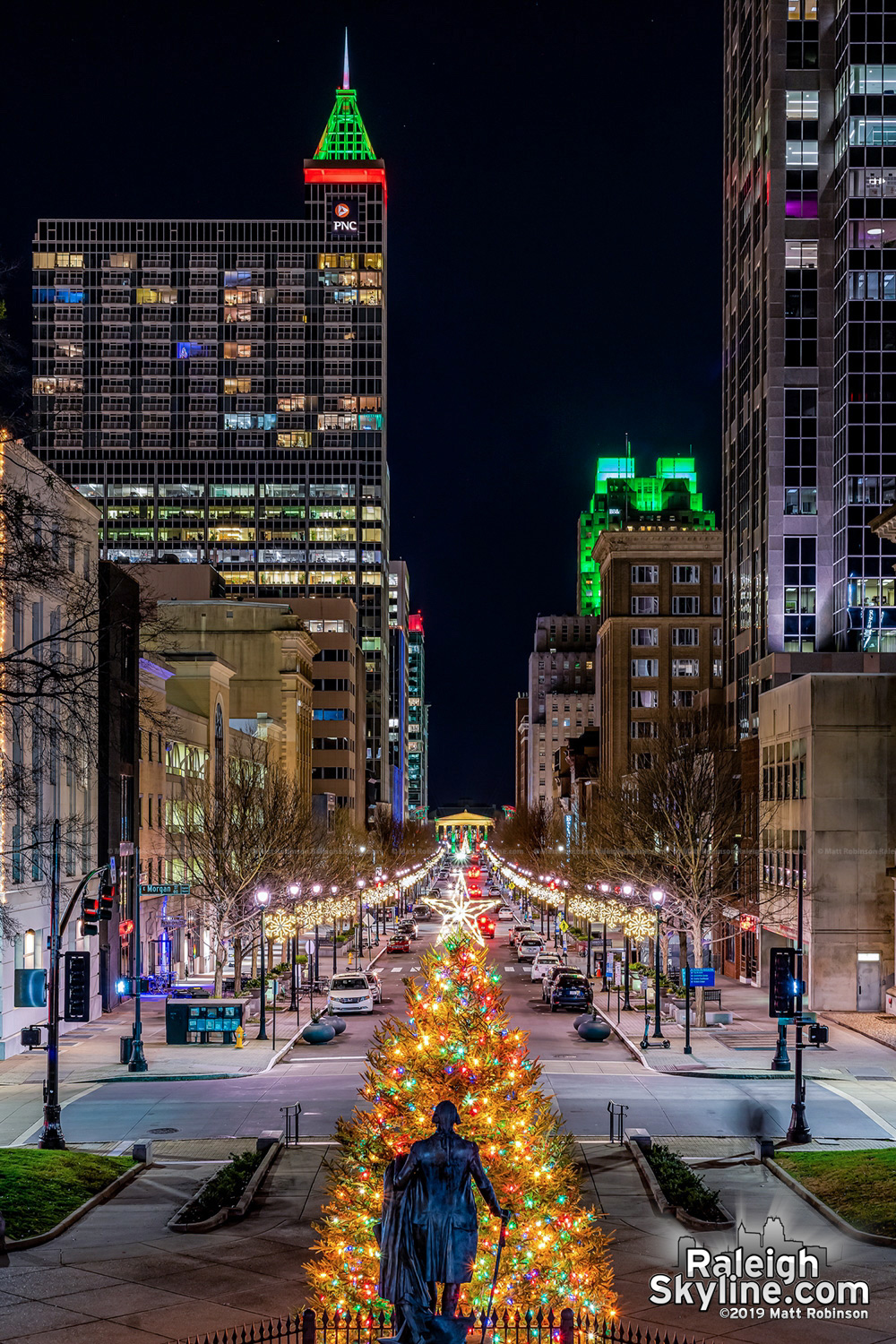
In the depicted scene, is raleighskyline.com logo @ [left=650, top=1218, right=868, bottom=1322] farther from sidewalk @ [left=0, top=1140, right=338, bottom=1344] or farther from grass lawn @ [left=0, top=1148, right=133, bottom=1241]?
grass lawn @ [left=0, top=1148, right=133, bottom=1241]

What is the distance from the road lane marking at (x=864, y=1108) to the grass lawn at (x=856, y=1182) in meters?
3.33

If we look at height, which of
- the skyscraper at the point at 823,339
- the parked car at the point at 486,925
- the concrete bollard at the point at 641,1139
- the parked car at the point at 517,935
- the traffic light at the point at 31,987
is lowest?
the parked car at the point at 517,935

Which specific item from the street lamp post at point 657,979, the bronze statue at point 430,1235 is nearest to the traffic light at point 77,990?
the street lamp post at point 657,979

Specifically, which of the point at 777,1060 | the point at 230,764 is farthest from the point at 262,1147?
the point at 230,764

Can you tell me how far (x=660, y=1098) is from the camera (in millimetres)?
35500

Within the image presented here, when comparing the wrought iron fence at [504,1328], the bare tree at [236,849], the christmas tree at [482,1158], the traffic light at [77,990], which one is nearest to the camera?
the wrought iron fence at [504,1328]

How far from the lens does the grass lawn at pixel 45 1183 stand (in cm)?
2178

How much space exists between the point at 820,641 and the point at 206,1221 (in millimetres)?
63505

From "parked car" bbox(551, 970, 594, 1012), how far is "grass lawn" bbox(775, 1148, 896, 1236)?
26874 mm

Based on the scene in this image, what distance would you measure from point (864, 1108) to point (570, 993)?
71.0ft

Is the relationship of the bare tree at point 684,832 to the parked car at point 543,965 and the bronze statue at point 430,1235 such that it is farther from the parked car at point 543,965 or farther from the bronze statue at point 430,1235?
the bronze statue at point 430,1235

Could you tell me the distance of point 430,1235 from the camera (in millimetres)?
11391

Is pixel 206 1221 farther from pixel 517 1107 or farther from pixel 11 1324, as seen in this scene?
pixel 517 1107

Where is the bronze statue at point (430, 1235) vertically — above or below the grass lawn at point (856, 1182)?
above
